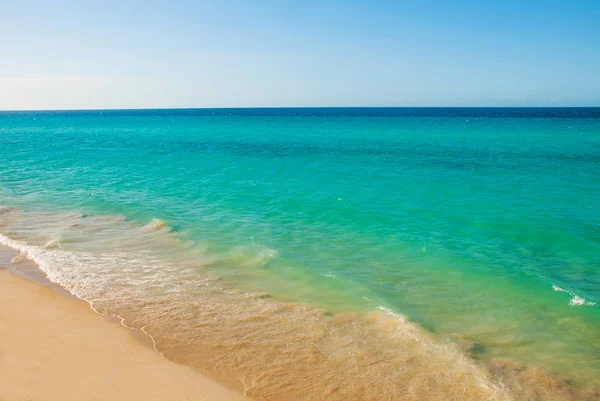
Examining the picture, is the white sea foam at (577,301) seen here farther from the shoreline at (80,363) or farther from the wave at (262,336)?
the shoreline at (80,363)

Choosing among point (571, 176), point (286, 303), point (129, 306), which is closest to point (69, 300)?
point (129, 306)

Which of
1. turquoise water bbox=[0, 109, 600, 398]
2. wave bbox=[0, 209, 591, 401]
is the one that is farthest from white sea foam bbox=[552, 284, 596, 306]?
wave bbox=[0, 209, 591, 401]

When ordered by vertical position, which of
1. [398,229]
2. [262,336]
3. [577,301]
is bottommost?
[262,336]

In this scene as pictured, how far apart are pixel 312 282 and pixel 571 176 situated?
21.5 m

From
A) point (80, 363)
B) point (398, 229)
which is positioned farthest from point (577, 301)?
point (80, 363)

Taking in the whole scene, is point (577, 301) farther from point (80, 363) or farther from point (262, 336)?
point (80, 363)

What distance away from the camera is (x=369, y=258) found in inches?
488

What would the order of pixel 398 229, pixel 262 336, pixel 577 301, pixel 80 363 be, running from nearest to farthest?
pixel 80 363
pixel 262 336
pixel 577 301
pixel 398 229

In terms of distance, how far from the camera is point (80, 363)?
6988 millimetres

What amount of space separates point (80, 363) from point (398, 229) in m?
10.9

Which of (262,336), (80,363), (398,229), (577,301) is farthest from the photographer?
(398,229)

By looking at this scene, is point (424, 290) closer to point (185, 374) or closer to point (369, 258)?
point (369, 258)

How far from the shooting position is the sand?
628 centimetres

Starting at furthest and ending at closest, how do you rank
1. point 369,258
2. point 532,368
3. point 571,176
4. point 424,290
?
point 571,176 → point 369,258 → point 424,290 → point 532,368
